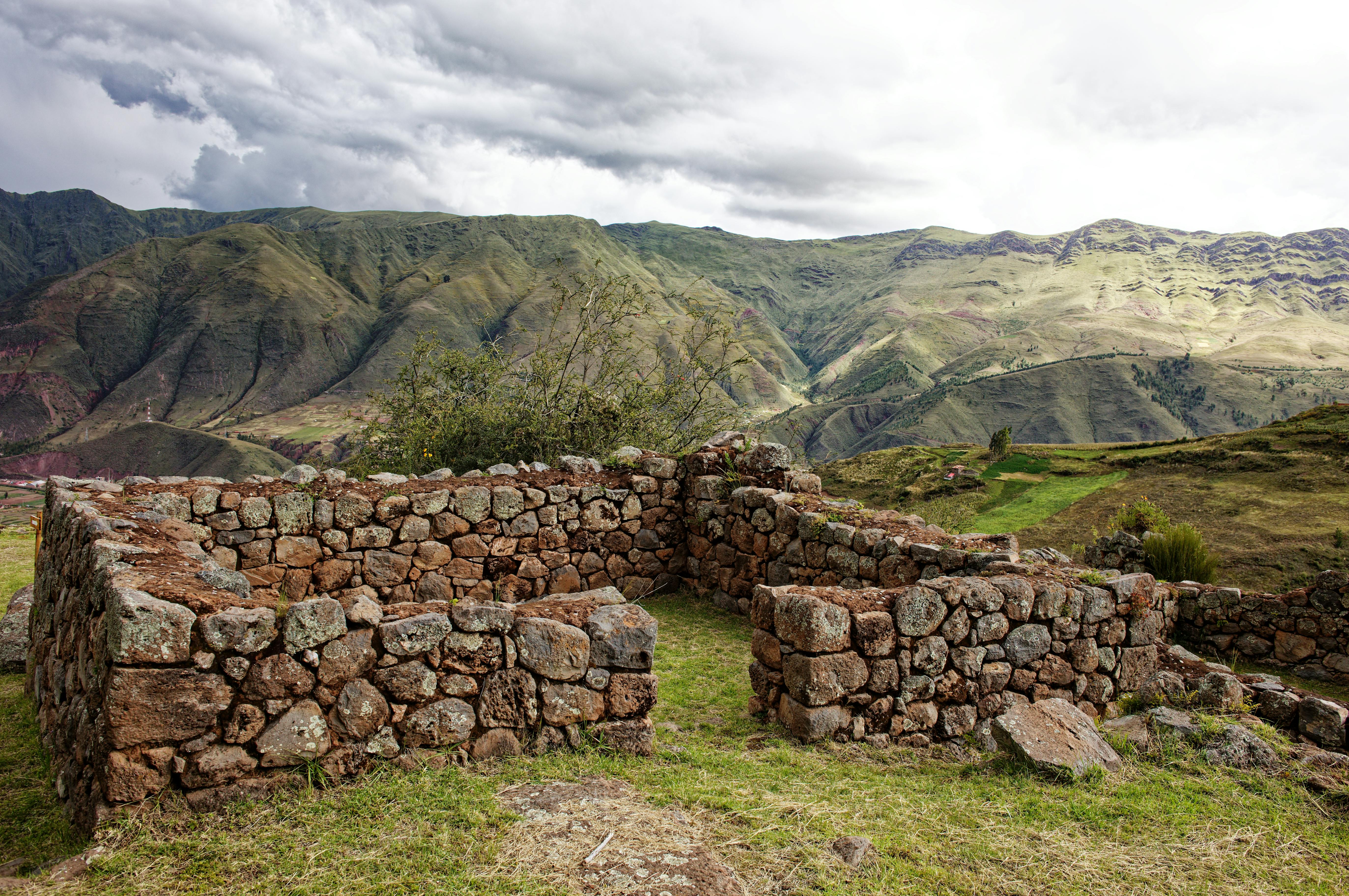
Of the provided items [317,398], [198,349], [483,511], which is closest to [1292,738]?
[483,511]

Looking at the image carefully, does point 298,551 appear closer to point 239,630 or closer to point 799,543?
point 239,630

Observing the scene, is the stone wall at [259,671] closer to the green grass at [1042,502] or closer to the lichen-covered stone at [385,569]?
the lichen-covered stone at [385,569]

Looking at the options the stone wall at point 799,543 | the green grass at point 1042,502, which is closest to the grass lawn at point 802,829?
the stone wall at point 799,543

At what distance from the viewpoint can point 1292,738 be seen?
18.7 ft

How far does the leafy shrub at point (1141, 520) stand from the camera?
41.8ft

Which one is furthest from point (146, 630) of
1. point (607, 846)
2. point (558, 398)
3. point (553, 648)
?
point (558, 398)

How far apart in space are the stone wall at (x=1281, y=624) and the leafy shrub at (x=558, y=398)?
9.43 meters

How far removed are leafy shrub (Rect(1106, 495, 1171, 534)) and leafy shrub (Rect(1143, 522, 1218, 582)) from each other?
22.7 inches

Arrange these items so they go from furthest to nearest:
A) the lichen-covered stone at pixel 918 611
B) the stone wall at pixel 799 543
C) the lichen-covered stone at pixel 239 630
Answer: the stone wall at pixel 799 543 < the lichen-covered stone at pixel 918 611 < the lichen-covered stone at pixel 239 630

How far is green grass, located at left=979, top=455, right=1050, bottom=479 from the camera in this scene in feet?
76.9

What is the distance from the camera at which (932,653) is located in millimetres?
5598

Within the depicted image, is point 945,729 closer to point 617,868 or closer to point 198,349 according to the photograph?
point 617,868

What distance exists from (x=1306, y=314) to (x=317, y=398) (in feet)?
858

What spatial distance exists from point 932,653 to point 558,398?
1112 cm
